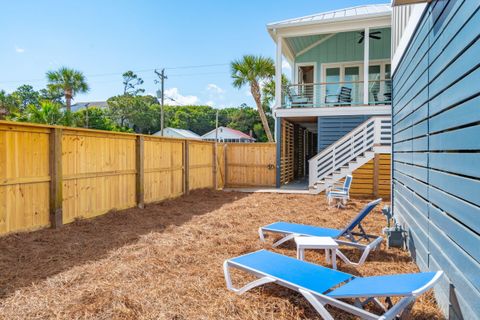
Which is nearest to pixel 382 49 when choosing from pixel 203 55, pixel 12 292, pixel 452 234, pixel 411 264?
pixel 411 264

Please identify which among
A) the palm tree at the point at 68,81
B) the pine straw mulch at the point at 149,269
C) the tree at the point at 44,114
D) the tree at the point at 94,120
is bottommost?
the pine straw mulch at the point at 149,269

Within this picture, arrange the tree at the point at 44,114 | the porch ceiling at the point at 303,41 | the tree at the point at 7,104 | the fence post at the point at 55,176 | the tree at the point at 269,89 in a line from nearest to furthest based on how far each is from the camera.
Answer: the fence post at the point at 55,176 → the porch ceiling at the point at 303,41 → the tree at the point at 44,114 → the tree at the point at 269,89 → the tree at the point at 7,104

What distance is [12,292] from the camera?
335cm

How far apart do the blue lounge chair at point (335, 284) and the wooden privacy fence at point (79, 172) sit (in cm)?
378

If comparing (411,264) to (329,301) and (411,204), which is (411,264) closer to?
(411,204)

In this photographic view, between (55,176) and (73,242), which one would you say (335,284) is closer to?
(73,242)

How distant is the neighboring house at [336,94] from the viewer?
34.9ft

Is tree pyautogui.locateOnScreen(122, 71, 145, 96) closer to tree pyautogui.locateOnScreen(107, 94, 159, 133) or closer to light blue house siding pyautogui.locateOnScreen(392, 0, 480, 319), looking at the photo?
tree pyautogui.locateOnScreen(107, 94, 159, 133)

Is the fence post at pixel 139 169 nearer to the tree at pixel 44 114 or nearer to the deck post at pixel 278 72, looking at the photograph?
the deck post at pixel 278 72

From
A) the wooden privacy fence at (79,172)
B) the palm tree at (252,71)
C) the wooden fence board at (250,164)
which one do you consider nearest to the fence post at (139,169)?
the wooden privacy fence at (79,172)

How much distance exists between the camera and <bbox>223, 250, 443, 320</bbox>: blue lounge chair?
2291mm

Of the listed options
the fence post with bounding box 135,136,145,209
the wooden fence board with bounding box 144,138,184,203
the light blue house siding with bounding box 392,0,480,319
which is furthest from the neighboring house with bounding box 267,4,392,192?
the light blue house siding with bounding box 392,0,480,319

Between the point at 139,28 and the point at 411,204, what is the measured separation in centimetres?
2351

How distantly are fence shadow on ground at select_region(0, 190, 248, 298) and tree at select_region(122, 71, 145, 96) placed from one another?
40.9 meters
